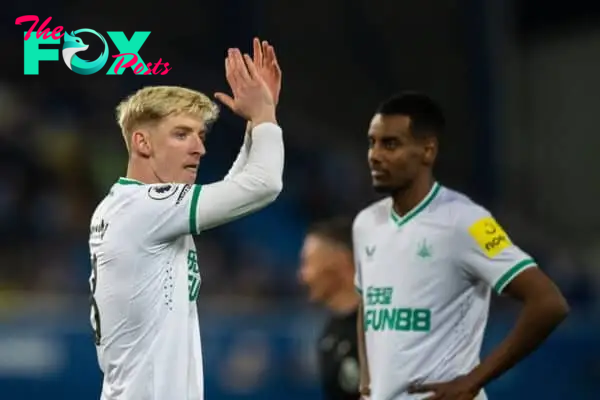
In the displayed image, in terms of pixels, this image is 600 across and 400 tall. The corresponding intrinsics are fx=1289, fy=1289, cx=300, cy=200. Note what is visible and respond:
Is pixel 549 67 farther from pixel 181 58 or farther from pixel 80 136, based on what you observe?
pixel 80 136

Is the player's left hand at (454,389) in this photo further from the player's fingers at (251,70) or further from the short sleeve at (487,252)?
the player's fingers at (251,70)

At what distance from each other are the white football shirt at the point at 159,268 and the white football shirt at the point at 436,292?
93cm

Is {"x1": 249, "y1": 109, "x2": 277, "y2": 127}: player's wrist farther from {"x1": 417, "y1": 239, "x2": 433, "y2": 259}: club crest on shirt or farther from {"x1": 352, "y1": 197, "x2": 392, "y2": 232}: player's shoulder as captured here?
{"x1": 352, "y1": 197, "x2": 392, "y2": 232}: player's shoulder

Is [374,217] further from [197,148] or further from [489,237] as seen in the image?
[197,148]

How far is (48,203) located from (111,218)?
5.71 meters

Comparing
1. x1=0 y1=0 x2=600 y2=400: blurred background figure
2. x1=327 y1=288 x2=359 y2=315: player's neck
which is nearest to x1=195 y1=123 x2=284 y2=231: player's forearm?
x1=327 y1=288 x2=359 y2=315: player's neck

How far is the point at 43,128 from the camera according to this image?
374 inches

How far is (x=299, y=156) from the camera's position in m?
10.0

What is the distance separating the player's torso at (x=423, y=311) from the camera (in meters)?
4.23

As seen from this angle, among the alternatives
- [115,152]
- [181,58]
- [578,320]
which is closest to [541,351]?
[578,320]

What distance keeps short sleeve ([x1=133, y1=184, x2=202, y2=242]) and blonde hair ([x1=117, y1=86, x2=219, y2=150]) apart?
20 cm

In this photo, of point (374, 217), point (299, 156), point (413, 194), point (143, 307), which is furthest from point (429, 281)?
point (299, 156)

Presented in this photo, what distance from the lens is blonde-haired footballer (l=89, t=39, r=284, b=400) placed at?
134 inches

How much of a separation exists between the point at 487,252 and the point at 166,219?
1224 mm
